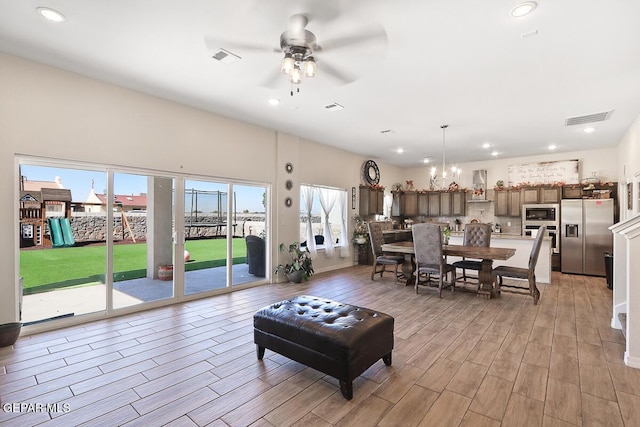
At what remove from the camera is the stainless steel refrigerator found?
6.34m

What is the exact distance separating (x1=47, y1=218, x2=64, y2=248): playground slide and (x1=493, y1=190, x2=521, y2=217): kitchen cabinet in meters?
9.10

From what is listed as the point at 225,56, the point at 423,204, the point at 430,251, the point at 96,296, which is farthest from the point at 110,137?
the point at 423,204

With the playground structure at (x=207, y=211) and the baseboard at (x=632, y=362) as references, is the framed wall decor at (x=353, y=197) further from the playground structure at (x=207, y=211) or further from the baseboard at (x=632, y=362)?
the baseboard at (x=632, y=362)

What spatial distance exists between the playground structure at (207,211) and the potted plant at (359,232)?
11.6ft

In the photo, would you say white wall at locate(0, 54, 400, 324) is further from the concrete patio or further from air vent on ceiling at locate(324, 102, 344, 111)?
air vent on ceiling at locate(324, 102, 344, 111)

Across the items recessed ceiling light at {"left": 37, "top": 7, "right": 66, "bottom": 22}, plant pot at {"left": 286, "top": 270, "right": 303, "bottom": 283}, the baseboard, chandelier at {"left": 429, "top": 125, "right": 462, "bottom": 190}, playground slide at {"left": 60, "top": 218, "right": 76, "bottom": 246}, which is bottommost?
the baseboard

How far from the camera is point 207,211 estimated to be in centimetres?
498

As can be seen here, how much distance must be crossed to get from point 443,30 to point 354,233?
5.72 m

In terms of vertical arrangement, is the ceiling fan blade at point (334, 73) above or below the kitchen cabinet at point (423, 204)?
above

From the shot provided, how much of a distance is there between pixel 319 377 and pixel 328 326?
1.60 ft

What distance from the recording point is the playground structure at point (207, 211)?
475cm

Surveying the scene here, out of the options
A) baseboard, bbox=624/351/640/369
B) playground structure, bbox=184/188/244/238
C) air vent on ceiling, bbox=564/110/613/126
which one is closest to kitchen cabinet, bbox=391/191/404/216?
air vent on ceiling, bbox=564/110/613/126

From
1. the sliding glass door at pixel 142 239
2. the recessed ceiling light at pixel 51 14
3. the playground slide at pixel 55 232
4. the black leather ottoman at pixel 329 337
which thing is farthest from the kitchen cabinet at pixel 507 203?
the playground slide at pixel 55 232

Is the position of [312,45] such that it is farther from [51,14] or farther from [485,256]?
[485,256]
